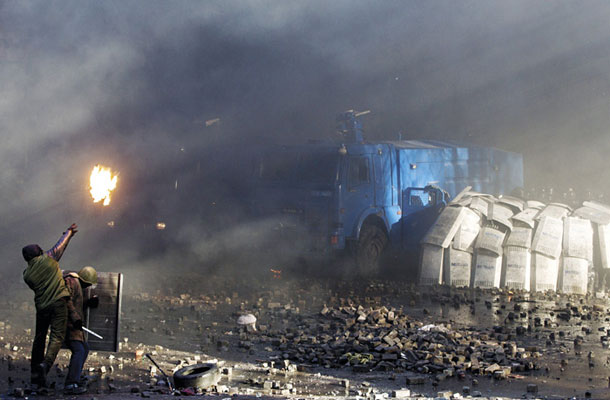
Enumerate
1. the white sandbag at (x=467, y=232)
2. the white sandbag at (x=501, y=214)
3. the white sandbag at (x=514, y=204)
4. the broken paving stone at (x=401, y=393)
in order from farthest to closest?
the white sandbag at (x=514, y=204) → the white sandbag at (x=501, y=214) → the white sandbag at (x=467, y=232) → the broken paving stone at (x=401, y=393)

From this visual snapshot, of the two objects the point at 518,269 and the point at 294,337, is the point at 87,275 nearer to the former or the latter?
the point at 294,337

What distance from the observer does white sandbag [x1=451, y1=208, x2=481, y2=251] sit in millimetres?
13141

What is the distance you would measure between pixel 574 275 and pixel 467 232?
6.95 feet

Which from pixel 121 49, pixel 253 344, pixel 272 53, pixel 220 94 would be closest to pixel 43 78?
pixel 121 49

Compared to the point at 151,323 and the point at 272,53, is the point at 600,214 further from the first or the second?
the point at 272,53

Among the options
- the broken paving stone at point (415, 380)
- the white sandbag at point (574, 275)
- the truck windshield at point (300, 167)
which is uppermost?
the truck windshield at point (300, 167)

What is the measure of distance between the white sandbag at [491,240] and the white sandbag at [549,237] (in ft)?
2.06

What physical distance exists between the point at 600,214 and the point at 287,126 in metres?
11.5

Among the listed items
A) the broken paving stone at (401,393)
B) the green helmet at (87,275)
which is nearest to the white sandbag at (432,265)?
the broken paving stone at (401,393)

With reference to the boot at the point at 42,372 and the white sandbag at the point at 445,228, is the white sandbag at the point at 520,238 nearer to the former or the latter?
the white sandbag at the point at 445,228

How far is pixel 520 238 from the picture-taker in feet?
42.7

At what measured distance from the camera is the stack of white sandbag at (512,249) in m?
12.9

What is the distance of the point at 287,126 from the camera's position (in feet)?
74.8

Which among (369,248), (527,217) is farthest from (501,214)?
(369,248)
